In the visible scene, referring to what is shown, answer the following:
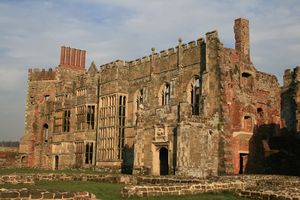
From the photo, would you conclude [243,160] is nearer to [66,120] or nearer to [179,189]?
[179,189]

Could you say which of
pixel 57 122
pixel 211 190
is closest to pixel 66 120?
pixel 57 122

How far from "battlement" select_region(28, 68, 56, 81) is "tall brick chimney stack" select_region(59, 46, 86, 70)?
1.55 m

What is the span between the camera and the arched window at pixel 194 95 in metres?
27.8

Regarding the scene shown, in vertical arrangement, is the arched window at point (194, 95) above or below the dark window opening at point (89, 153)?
above

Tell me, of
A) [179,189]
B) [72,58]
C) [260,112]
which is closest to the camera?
[179,189]

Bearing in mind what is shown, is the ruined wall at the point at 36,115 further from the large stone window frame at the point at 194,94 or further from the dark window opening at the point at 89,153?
the large stone window frame at the point at 194,94

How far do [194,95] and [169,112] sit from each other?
158 inches

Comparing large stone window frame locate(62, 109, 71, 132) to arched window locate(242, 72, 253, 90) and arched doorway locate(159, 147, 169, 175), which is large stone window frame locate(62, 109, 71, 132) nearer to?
arched doorway locate(159, 147, 169, 175)

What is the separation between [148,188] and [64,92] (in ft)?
95.2

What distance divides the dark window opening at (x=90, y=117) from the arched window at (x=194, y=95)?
11.3 m

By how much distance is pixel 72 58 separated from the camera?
4522cm

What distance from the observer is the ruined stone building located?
2442 cm

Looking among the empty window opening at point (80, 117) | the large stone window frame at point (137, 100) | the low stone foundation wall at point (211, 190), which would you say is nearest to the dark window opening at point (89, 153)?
the empty window opening at point (80, 117)

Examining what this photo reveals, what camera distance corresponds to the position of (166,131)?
24.8 metres
